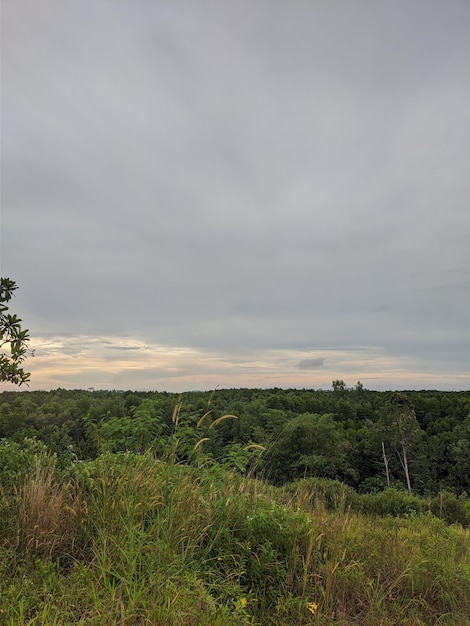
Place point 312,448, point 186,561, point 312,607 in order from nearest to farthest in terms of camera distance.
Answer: point 312,607, point 186,561, point 312,448

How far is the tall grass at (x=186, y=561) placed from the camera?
2639 millimetres

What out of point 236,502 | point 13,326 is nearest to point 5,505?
point 13,326

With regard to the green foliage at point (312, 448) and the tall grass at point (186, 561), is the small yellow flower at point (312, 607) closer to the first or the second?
the tall grass at point (186, 561)

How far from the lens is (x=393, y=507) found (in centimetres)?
2022

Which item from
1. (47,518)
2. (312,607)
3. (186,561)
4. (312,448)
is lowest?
(312,448)

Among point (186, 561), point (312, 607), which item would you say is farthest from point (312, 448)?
point (186, 561)

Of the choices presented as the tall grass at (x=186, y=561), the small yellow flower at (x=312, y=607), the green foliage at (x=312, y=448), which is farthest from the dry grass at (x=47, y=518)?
the green foliage at (x=312, y=448)

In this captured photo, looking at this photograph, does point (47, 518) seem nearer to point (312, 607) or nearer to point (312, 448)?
point (312, 607)

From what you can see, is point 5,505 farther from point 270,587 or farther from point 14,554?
point 270,587

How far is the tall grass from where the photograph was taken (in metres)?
2.64

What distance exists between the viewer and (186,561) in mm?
3285

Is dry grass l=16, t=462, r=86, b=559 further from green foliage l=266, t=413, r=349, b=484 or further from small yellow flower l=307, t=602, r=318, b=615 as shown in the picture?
green foliage l=266, t=413, r=349, b=484

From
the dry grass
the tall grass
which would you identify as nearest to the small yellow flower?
the tall grass

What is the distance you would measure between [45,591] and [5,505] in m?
1.06
